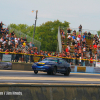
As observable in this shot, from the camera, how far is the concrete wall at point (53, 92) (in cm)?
774

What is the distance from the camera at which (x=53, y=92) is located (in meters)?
8.30

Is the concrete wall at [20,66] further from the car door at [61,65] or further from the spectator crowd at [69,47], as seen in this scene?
the car door at [61,65]

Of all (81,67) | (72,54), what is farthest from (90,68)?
(72,54)

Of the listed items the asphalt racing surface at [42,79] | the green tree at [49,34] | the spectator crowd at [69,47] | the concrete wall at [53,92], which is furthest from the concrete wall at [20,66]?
the green tree at [49,34]

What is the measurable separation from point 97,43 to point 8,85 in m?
33.7

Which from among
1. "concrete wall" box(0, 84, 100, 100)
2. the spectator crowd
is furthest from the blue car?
"concrete wall" box(0, 84, 100, 100)

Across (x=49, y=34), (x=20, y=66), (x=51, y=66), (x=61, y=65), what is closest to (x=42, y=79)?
(x=51, y=66)

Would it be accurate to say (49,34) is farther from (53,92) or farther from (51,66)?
(53,92)

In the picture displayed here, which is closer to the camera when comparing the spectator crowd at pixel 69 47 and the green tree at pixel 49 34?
the spectator crowd at pixel 69 47

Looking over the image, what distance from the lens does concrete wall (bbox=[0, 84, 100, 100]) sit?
7742 millimetres

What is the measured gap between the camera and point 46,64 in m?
18.7

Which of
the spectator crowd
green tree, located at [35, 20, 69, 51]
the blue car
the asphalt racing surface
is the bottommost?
the asphalt racing surface

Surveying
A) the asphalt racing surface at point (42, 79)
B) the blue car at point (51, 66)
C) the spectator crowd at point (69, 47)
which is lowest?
the asphalt racing surface at point (42, 79)

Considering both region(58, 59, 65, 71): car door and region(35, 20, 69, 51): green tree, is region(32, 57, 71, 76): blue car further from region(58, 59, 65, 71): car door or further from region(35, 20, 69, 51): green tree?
region(35, 20, 69, 51): green tree
